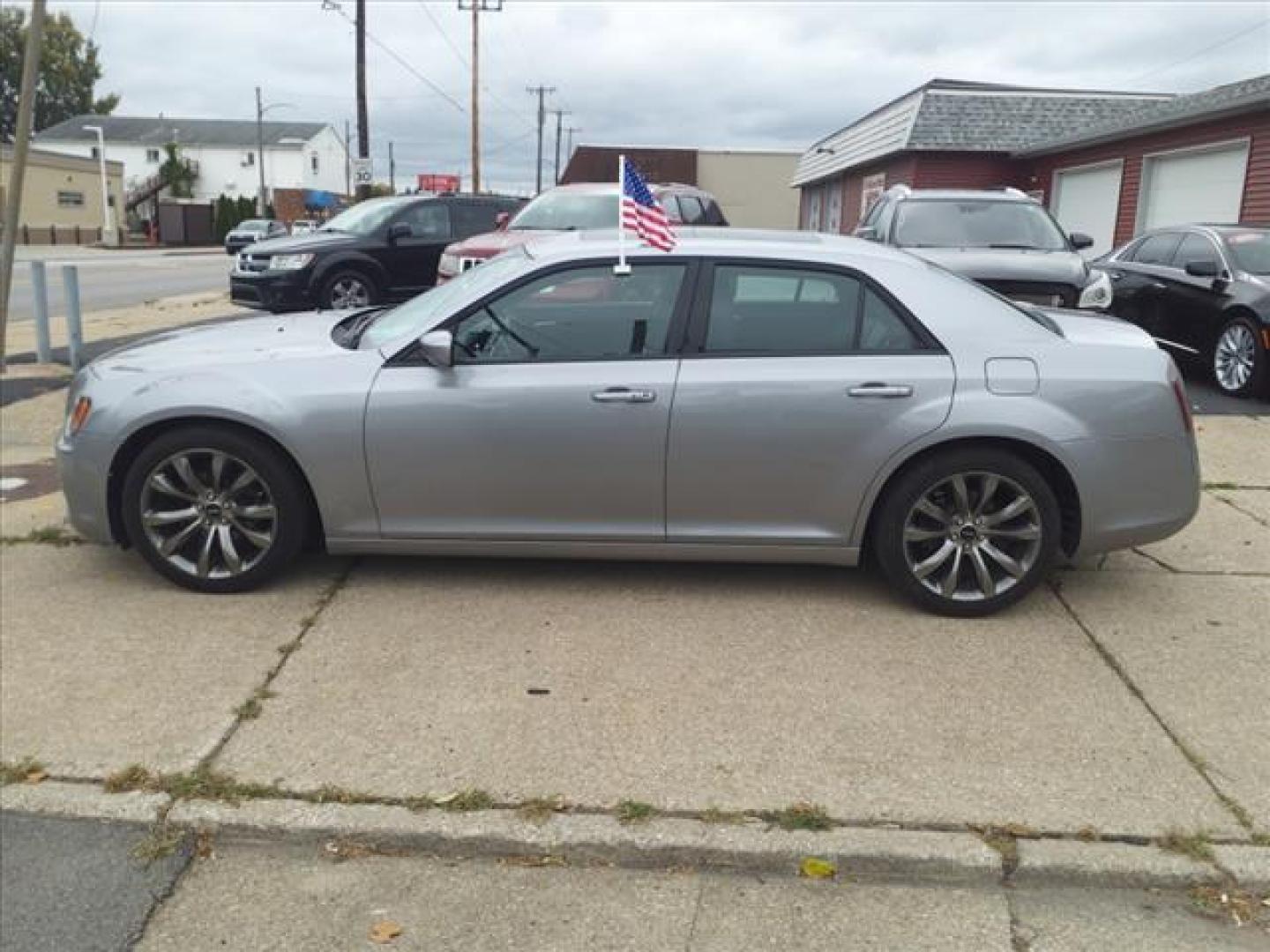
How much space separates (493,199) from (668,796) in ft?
38.5

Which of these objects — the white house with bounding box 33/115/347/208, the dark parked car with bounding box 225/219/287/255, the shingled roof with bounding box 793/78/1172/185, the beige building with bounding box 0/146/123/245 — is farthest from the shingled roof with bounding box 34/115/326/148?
the shingled roof with bounding box 793/78/1172/185

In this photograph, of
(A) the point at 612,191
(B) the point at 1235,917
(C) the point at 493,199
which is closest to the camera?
(B) the point at 1235,917

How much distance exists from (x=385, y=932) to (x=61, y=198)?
67.7 meters

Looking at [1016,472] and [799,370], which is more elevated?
[799,370]

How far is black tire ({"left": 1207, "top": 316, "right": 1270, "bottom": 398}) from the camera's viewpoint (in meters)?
9.16

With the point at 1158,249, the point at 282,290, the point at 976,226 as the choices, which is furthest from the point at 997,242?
the point at 282,290

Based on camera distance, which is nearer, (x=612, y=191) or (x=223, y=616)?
(x=223, y=616)

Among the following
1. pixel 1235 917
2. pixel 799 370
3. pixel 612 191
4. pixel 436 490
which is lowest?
pixel 1235 917

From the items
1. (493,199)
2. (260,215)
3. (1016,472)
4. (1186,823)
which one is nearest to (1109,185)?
(493,199)

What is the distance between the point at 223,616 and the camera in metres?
4.55

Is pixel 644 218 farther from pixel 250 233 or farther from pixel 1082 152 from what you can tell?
pixel 250 233

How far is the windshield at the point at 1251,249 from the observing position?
9.75 metres

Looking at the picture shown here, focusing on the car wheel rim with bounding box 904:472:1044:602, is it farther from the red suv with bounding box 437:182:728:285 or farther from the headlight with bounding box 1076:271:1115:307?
the red suv with bounding box 437:182:728:285

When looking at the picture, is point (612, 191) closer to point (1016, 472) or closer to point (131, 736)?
point (1016, 472)
